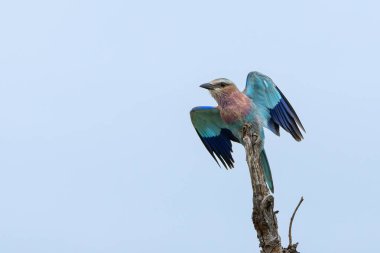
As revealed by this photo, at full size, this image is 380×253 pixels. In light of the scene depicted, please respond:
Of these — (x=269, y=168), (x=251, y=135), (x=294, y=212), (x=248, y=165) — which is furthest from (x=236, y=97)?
(x=294, y=212)

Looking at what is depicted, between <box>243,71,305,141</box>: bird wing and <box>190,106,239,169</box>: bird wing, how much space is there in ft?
2.06

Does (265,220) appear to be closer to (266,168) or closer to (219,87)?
(266,168)

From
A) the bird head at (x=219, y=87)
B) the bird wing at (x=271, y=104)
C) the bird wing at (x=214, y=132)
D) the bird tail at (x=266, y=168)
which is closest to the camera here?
the bird tail at (x=266, y=168)

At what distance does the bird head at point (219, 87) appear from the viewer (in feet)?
40.3

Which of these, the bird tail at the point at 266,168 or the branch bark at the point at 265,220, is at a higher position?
the bird tail at the point at 266,168

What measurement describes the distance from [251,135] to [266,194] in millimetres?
1322

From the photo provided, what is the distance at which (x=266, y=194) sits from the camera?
28.2ft

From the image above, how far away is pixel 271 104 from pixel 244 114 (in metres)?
0.61

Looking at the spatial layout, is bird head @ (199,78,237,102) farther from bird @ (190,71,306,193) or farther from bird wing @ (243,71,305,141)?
bird wing @ (243,71,305,141)

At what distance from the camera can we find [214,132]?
1323 cm

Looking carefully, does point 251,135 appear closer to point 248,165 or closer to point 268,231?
point 248,165

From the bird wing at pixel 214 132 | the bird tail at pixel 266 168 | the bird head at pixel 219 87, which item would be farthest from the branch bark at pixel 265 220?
the bird wing at pixel 214 132

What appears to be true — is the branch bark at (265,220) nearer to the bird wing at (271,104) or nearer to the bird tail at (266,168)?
the bird tail at (266,168)

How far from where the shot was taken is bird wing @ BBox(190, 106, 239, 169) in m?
13.0
